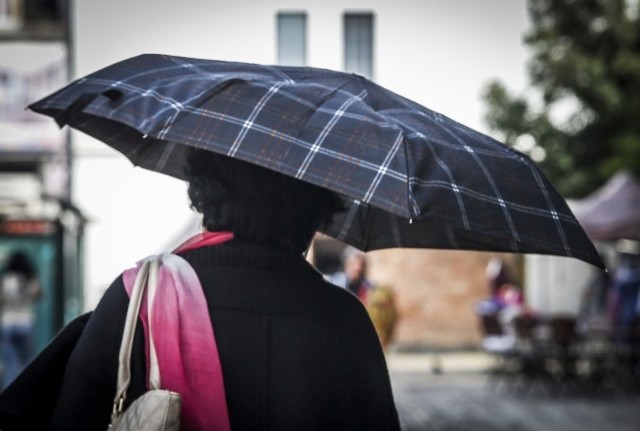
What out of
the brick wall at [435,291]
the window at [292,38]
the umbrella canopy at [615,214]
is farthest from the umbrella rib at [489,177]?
the window at [292,38]

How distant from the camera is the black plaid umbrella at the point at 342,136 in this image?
2.53m

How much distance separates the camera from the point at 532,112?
29.5m

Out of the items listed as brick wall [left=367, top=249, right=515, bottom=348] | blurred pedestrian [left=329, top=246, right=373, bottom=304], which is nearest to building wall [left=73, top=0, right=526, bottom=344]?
brick wall [left=367, top=249, right=515, bottom=348]

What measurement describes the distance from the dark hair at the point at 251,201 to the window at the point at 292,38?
84.2 ft

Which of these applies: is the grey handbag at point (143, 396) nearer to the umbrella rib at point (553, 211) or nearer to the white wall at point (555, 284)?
the umbrella rib at point (553, 211)

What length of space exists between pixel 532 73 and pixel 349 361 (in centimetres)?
2785

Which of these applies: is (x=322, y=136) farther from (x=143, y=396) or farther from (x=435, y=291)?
(x=435, y=291)

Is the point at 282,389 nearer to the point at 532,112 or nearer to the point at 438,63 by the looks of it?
the point at 438,63

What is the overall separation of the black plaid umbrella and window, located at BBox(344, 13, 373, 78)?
26048 millimetres

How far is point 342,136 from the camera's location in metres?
2.61

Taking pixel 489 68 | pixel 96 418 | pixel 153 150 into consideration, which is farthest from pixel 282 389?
pixel 489 68

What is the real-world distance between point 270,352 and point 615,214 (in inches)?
500

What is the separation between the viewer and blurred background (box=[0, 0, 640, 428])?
2386cm

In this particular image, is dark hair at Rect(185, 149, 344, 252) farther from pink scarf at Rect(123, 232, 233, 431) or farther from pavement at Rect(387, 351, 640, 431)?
pavement at Rect(387, 351, 640, 431)
